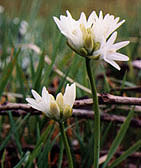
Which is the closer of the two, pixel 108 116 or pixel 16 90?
pixel 108 116

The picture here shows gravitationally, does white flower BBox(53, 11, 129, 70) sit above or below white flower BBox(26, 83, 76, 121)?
above

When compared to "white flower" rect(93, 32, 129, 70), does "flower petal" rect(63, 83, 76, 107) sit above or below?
below

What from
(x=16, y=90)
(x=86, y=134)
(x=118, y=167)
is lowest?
(x=118, y=167)

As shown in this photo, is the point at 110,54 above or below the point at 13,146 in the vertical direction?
above

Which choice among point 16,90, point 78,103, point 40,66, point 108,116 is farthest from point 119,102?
point 16,90

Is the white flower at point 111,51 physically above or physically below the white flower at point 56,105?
above

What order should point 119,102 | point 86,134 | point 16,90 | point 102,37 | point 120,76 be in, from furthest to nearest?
point 120,76 < point 16,90 < point 86,134 < point 119,102 < point 102,37

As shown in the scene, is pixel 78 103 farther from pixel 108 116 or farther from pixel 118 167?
pixel 118 167

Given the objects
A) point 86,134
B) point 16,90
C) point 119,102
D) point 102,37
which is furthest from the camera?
point 16,90

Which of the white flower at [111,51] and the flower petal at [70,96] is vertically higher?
the white flower at [111,51]

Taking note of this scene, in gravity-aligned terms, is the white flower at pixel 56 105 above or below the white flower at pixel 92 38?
below
